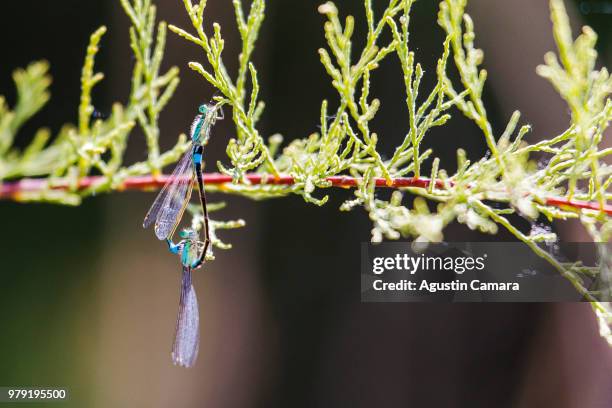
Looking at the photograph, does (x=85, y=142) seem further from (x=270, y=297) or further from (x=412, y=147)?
(x=270, y=297)

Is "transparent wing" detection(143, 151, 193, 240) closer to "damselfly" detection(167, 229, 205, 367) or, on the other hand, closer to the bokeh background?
"damselfly" detection(167, 229, 205, 367)

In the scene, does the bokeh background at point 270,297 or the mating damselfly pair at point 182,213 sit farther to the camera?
the bokeh background at point 270,297

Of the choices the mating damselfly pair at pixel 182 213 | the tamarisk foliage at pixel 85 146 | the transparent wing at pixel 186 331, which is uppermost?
the tamarisk foliage at pixel 85 146

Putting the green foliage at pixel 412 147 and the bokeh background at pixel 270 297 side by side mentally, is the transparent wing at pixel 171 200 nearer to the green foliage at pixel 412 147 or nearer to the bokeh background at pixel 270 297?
the green foliage at pixel 412 147

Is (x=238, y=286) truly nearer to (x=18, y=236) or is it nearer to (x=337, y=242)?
(x=337, y=242)

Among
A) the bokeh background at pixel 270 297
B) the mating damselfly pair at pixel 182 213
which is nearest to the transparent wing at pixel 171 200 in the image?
the mating damselfly pair at pixel 182 213

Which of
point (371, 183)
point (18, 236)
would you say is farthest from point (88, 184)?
point (18, 236)

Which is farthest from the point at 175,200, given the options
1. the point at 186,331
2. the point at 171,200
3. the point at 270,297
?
the point at 270,297
